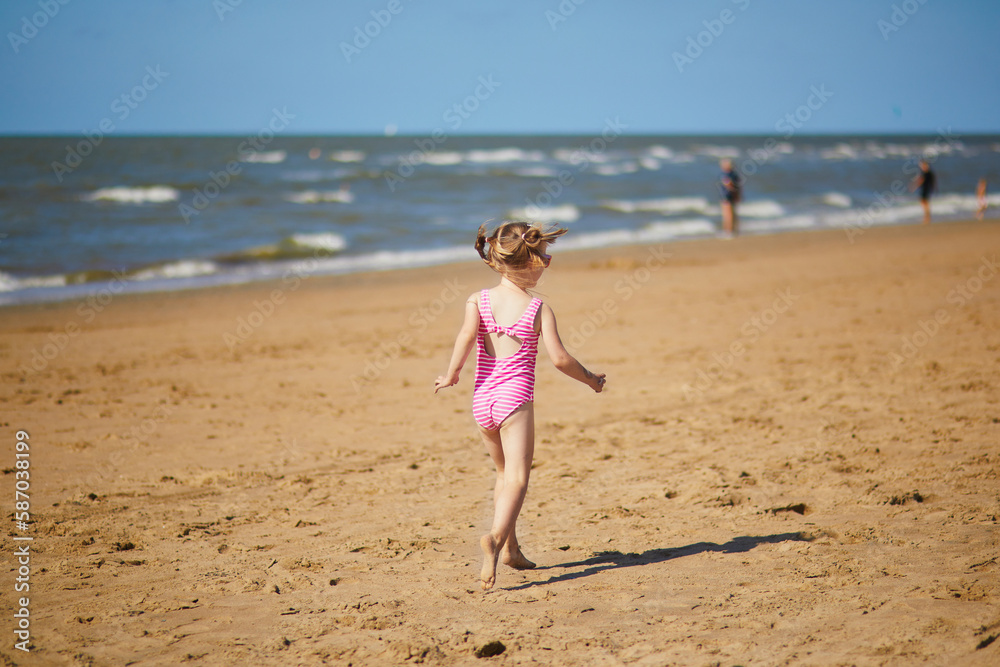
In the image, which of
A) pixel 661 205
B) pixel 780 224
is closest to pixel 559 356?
pixel 780 224

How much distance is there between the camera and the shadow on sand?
3.52 meters

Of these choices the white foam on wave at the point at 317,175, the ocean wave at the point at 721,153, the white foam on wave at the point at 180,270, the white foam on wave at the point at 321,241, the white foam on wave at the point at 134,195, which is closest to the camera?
the white foam on wave at the point at 180,270

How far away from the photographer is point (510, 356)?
3.25 meters

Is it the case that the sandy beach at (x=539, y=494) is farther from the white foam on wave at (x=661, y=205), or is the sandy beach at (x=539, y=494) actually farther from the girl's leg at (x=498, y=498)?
the white foam on wave at (x=661, y=205)

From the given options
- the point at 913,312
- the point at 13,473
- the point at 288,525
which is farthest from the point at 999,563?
the point at 913,312

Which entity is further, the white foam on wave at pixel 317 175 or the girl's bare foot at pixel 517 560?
the white foam on wave at pixel 317 175

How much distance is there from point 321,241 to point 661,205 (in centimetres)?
1345

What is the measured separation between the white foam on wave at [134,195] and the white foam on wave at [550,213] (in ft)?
40.7

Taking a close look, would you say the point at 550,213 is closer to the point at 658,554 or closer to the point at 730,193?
the point at 730,193

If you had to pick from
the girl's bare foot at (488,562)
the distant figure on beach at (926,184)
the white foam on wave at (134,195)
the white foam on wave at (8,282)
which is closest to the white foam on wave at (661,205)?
the distant figure on beach at (926,184)

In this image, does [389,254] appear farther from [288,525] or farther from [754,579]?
[754,579]

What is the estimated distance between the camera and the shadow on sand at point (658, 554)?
352 centimetres

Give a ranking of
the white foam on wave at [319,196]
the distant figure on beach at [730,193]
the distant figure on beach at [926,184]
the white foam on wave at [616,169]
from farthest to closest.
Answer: the white foam on wave at [616,169], the white foam on wave at [319,196], the distant figure on beach at [926,184], the distant figure on beach at [730,193]

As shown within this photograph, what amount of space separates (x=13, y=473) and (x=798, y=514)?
4946mm
